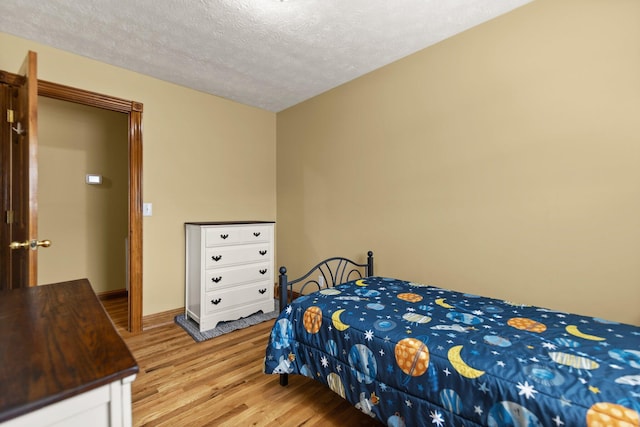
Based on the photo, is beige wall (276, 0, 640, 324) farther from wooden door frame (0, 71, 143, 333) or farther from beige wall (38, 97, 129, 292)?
beige wall (38, 97, 129, 292)

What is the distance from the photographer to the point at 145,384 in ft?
6.44

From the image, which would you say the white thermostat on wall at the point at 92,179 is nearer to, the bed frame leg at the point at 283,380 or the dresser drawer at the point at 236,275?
the dresser drawer at the point at 236,275

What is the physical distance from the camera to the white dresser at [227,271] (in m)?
2.79

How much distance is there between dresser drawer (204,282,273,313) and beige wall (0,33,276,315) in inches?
21.1

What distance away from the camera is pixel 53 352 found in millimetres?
758

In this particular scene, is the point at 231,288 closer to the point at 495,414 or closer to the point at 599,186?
the point at 495,414

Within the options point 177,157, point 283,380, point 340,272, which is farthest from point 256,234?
point 283,380

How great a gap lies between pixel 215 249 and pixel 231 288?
17.9 inches

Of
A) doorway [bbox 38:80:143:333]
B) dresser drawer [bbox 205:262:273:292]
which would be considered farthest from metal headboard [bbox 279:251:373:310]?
doorway [bbox 38:80:143:333]

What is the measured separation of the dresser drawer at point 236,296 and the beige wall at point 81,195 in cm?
193

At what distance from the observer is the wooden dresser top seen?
1.96 feet

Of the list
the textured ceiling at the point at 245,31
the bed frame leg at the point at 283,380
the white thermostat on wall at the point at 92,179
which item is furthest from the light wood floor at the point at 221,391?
the textured ceiling at the point at 245,31

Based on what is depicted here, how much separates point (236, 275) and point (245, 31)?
2.18 m

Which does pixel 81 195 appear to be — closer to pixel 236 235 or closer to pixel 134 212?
pixel 134 212
